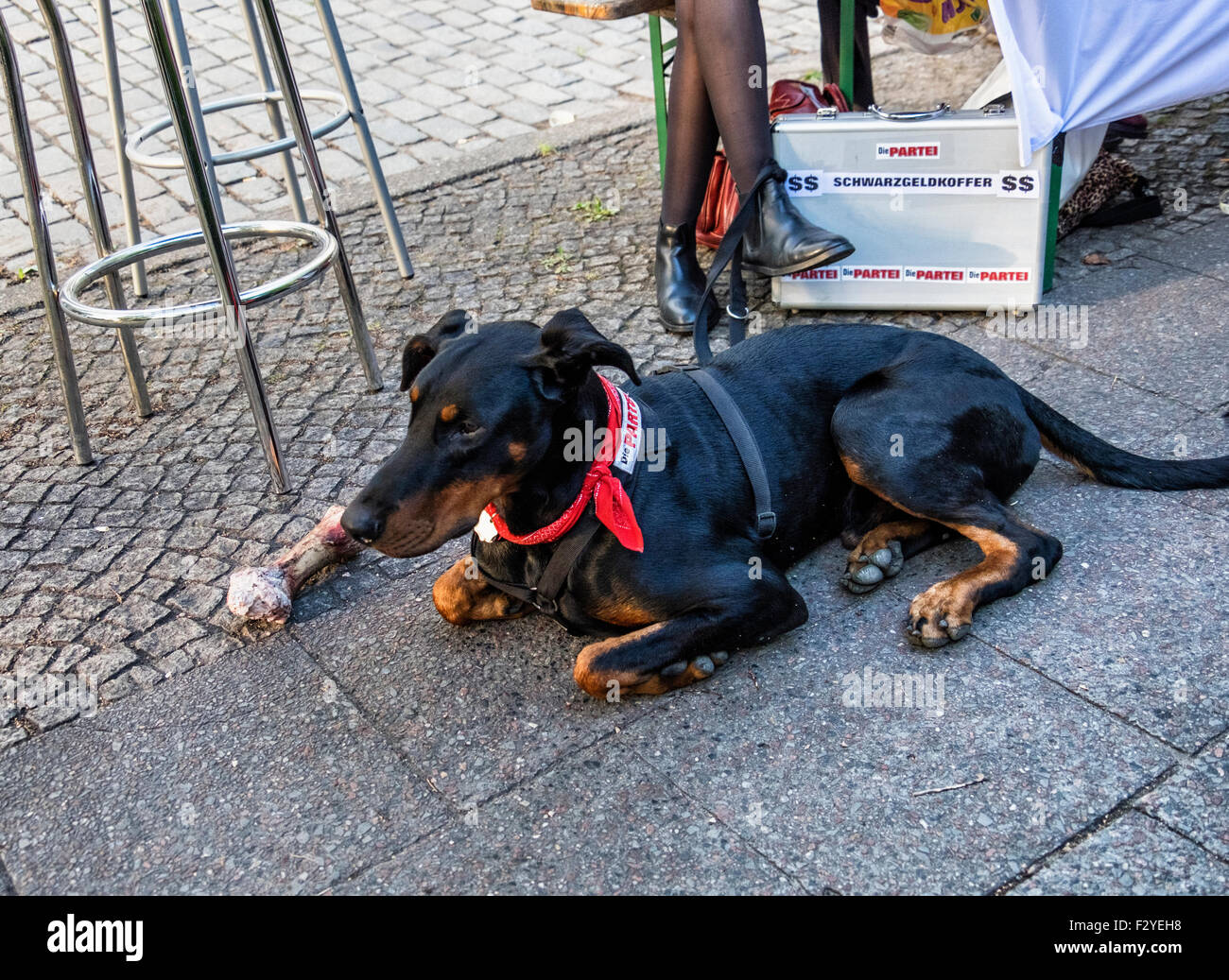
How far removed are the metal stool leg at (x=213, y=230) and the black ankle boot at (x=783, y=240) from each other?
192 cm

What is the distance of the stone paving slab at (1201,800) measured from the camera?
2375 mm

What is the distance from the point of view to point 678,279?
4754 mm

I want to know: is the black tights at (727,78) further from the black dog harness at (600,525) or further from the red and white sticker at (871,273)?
the black dog harness at (600,525)

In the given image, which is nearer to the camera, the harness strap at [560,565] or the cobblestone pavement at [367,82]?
the harness strap at [560,565]

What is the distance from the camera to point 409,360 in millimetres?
3041

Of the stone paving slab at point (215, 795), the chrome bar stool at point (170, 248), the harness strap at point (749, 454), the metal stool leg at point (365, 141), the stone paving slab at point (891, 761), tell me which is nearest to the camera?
the stone paving slab at point (891, 761)

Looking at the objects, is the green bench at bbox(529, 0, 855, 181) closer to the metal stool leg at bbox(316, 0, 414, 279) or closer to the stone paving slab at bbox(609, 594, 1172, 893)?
the metal stool leg at bbox(316, 0, 414, 279)

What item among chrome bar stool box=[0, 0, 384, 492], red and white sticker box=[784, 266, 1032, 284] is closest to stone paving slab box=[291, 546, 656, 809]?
chrome bar stool box=[0, 0, 384, 492]

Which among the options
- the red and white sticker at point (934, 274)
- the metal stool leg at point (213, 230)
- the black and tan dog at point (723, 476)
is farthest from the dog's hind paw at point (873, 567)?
the metal stool leg at point (213, 230)

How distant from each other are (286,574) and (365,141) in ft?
8.20

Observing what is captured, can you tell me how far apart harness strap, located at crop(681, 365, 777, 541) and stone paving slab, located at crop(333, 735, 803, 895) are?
77cm

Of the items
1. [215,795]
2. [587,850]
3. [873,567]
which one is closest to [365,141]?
[873,567]

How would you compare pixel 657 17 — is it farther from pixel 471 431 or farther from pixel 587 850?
pixel 587 850

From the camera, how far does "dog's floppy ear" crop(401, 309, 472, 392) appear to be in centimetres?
295
